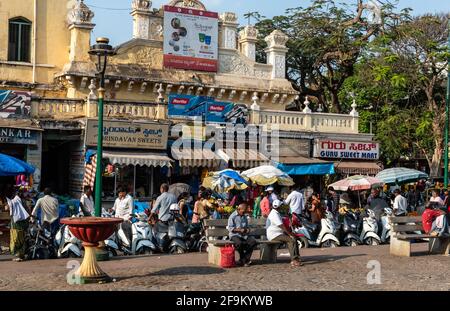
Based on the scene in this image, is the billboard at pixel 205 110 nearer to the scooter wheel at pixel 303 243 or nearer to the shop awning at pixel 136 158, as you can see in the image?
the shop awning at pixel 136 158

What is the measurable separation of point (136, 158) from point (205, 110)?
398 cm

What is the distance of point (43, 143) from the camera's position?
78.5ft

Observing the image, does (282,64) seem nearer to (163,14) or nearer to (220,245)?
(163,14)

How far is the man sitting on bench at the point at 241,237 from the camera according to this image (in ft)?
44.5

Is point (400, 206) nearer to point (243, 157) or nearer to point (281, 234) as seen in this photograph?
point (281, 234)

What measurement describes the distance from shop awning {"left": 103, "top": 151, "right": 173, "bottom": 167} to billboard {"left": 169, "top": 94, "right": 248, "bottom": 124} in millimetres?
2267

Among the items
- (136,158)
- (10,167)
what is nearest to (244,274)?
(10,167)

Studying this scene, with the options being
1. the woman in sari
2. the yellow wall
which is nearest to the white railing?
the yellow wall

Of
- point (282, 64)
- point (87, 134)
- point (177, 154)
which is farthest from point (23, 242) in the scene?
point (282, 64)

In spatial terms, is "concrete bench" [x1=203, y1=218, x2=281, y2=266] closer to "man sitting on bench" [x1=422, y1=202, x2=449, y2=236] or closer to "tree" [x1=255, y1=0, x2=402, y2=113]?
"man sitting on bench" [x1=422, y1=202, x2=449, y2=236]

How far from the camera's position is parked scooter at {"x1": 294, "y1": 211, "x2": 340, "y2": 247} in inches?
679

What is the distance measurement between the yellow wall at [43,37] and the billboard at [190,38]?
150 inches

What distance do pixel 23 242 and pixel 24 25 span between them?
13.7 meters

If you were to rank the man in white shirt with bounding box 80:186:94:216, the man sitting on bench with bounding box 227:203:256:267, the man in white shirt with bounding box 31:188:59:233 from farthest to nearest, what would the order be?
1. the man in white shirt with bounding box 80:186:94:216
2. the man in white shirt with bounding box 31:188:59:233
3. the man sitting on bench with bounding box 227:203:256:267
